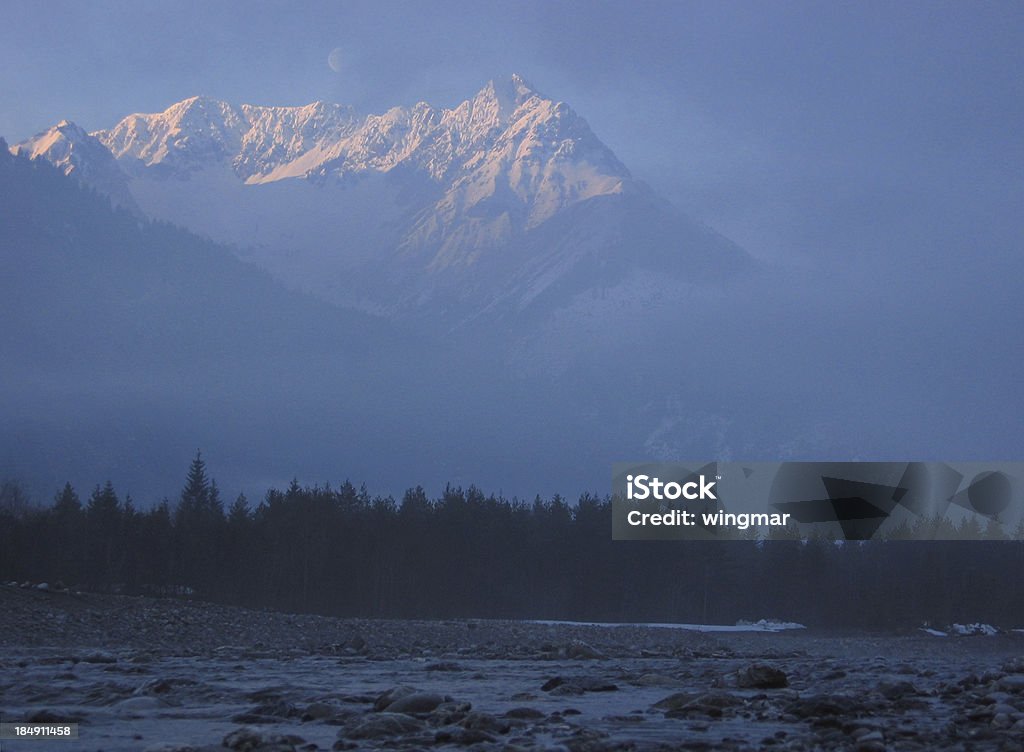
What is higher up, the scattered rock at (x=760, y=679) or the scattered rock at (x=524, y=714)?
the scattered rock at (x=760, y=679)

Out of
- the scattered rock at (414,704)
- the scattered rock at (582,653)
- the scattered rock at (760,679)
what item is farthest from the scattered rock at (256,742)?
the scattered rock at (582,653)

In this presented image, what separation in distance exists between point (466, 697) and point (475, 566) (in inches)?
2293

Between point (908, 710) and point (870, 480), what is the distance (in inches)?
2759

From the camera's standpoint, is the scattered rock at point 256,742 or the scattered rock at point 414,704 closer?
the scattered rock at point 256,742

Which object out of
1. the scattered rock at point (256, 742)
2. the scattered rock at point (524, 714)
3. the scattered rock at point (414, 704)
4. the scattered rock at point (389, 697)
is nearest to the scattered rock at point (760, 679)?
the scattered rock at point (524, 714)

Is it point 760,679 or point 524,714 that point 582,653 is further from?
point 524,714

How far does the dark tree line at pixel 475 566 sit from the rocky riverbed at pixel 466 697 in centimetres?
3968

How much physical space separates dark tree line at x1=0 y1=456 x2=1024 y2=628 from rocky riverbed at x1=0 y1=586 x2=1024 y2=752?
39678 mm

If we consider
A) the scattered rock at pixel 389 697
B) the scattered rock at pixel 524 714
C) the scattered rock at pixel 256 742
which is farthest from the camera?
the scattered rock at pixel 389 697

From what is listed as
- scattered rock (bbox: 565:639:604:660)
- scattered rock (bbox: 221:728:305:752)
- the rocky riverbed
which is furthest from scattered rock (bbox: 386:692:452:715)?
scattered rock (bbox: 565:639:604:660)

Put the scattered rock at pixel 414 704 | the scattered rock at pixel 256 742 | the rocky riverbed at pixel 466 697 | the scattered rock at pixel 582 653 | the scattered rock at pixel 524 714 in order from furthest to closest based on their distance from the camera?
the scattered rock at pixel 582 653, the scattered rock at pixel 414 704, the scattered rock at pixel 524 714, the rocky riverbed at pixel 466 697, the scattered rock at pixel 256 742

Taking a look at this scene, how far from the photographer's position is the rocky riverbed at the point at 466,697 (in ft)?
37.7

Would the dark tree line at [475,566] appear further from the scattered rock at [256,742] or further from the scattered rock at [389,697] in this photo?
the scattered rock at [256,742]

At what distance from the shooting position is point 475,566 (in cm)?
7388
